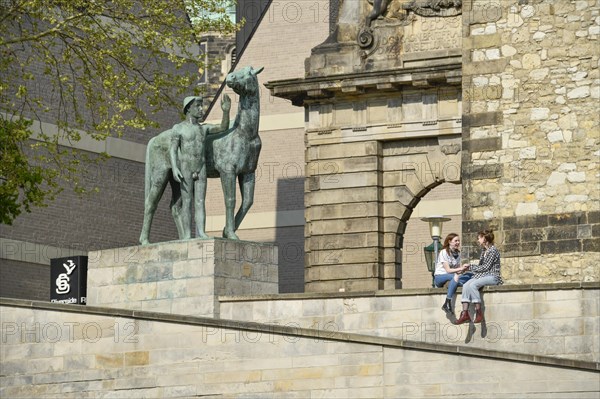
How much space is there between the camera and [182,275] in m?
30.3

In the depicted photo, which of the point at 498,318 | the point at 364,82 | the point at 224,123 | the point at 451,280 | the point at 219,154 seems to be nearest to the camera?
the point at 498,318

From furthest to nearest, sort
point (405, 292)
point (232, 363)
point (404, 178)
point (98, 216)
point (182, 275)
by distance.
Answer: point (98, 216) < point (404, 178) < point (182, 275) < point (405, 292) < point (232, 363)

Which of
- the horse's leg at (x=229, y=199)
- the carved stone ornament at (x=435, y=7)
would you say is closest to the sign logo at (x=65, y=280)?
the carved stone ornament at (x=435, y=7)

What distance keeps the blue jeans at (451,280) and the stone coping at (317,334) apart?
2.02 meters

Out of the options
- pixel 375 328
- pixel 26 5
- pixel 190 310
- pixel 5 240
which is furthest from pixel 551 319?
pixel 5 240

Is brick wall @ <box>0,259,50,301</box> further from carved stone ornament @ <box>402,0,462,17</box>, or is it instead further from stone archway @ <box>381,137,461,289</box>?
carved stone ornament @ <box>402,0,462,17</box>

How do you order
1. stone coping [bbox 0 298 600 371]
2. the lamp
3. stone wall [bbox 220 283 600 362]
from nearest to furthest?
stone coping [bbox 0 298 600 371], stone wall [bbox 220 283 600 362], the lamp

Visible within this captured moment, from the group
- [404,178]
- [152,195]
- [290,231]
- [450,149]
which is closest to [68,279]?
[404,178]

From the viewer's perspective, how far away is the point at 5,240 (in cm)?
4906

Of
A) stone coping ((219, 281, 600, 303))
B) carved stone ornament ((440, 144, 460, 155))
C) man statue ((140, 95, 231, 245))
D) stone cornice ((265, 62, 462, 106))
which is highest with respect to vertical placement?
stone cornice ((265, 62, 462, 106))

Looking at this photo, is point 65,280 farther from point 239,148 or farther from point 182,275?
point 182,275

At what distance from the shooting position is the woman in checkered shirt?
95.2 feet

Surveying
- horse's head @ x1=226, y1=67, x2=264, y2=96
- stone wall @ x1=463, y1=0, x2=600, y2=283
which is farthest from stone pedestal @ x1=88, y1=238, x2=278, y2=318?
stone wall @ x1=463, y1=0, x2=600, y2=283

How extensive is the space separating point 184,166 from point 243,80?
5.17 ft
